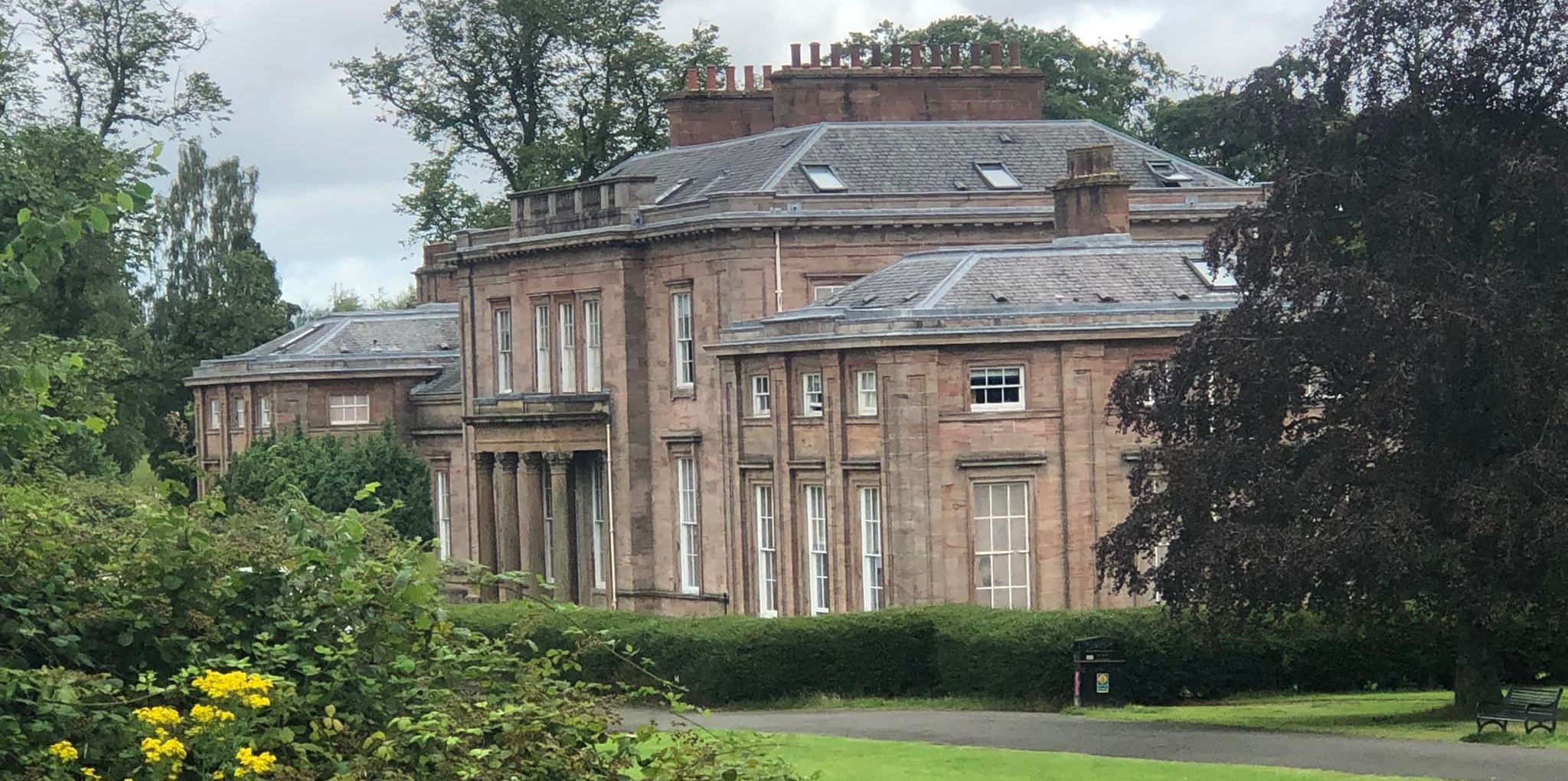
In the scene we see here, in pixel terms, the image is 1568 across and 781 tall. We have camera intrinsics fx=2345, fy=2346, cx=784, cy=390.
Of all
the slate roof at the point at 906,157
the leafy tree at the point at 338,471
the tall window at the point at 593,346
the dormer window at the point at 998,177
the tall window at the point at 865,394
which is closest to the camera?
the tall window at the point at 865,394

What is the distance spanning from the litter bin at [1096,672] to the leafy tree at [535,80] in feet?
132

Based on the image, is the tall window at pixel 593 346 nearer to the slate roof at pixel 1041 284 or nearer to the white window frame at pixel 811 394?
the slate roof at pixel 1041 284

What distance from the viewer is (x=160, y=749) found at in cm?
1069

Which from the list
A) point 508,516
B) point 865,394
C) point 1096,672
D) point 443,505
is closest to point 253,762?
point 1096,672

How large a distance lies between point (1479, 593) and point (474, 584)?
19378 mm

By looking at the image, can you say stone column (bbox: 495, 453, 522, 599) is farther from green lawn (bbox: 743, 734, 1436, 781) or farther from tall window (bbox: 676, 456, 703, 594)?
green lawn (bbox: 743, 734, 1436, 781)

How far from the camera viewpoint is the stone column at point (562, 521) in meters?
54.9

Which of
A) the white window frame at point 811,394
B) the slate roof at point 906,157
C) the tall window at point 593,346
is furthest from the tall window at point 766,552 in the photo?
the tall window at point 593,346

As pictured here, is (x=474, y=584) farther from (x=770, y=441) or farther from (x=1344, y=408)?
(x=770, y=441)

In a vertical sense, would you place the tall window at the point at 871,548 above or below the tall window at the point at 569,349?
below

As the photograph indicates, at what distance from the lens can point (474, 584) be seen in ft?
43.7

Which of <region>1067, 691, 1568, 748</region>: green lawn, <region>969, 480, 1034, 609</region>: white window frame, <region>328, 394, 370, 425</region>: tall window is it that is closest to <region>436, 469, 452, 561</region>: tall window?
<region>328, 394, 370, 425</region>: tall window

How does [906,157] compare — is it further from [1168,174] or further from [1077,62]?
[1077,62]

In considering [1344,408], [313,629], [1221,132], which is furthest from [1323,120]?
[313,629]
